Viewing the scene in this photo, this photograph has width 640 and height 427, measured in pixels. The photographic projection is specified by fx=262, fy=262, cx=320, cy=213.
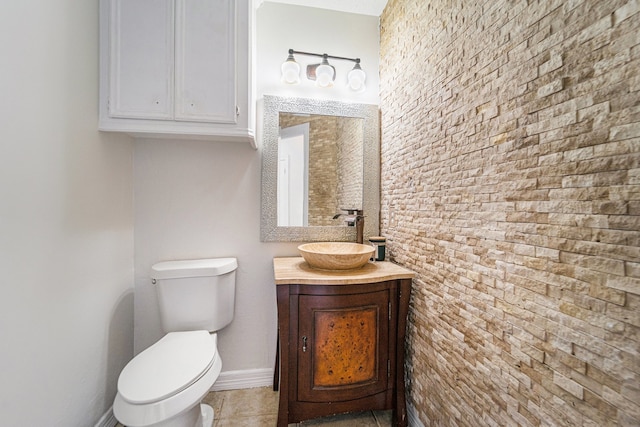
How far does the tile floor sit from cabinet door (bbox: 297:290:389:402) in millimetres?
283

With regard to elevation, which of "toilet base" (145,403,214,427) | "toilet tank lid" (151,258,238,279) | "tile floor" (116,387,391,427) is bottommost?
"tile floor" (116,387,391,427)

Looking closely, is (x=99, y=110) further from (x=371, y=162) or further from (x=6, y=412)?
(x=371, y=162)

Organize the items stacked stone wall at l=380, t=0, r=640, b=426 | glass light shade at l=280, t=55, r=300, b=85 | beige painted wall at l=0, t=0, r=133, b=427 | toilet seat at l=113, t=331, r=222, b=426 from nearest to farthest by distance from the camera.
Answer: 1. stacked stone wall at l=380, t=0, r=640, b=426
2. beige painted wall at l=0, t=0, r=133, b=427
3. toilet seat at l=113, t=331, r=222, b=426
4. glass light shade at l=280, t=55, r=300, b=85

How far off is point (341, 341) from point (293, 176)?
1.04 meters

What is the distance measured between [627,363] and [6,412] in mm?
1723

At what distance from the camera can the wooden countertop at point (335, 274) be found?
1.25 m

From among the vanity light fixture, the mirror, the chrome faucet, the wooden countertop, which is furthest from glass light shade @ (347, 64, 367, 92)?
the wooden countertop

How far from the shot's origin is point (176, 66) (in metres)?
1.33

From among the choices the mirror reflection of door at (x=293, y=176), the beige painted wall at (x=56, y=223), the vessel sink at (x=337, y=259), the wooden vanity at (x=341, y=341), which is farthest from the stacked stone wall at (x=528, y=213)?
the beige painted wall at (x=56, y=223)

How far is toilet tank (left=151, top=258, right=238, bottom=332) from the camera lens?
4.85ft

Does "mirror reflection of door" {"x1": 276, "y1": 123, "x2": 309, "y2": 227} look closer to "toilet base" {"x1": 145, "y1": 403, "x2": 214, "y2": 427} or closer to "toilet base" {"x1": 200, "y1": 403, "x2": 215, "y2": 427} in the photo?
"toilet base" {"x1": 145, "y1": 403, "x2": 214, "y2": 427}

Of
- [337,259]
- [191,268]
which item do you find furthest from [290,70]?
[191,268]

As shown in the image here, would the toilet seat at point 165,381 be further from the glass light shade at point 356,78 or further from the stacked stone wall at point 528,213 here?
the glass light shade at point 356,78

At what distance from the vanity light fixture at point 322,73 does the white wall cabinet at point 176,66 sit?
0.36m
